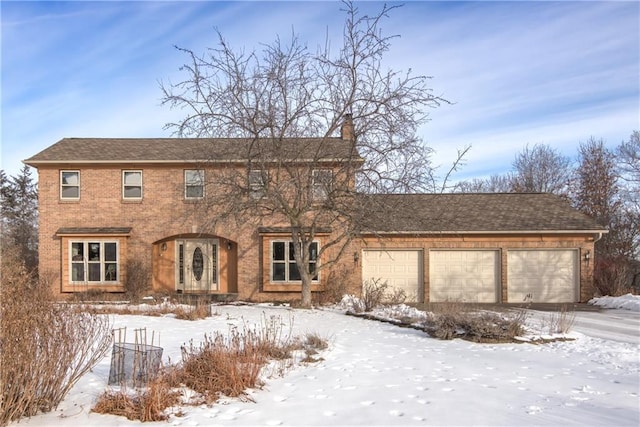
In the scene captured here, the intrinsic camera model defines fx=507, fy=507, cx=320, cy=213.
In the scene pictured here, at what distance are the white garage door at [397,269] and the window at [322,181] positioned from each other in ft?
17.9

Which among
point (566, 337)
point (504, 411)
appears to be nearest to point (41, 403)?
point (504, 411)

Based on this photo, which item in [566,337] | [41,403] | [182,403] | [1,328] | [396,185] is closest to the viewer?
[1,328]

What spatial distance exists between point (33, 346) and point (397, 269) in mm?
16914

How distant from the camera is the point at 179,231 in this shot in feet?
67.8

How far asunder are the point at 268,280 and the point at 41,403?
14.9m

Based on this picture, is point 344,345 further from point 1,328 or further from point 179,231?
point 179,231

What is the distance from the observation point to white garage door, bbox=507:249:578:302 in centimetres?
2059

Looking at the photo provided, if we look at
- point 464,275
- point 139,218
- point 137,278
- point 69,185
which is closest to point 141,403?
point 137,278

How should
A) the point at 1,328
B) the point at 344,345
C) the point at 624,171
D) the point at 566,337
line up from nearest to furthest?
the point at 1,328, the point at 344,345, the point at 566,337, the point at 624,171

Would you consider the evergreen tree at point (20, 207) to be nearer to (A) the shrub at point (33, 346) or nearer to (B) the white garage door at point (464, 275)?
(B) the white garage door at point (464, 275)

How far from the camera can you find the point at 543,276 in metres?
20.7

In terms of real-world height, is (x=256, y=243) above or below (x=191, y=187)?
below

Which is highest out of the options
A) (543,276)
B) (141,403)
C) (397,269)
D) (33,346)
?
(33,346)

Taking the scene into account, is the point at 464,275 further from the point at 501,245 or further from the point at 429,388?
the point at 429,388
